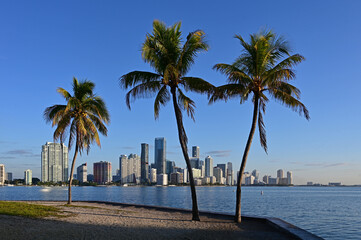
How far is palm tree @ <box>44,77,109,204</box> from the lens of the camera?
82.0 ft

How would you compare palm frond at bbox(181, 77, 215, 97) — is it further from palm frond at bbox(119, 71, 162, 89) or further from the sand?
the sand

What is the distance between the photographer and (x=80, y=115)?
25.7m

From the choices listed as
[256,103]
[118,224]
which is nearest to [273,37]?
[256,103]

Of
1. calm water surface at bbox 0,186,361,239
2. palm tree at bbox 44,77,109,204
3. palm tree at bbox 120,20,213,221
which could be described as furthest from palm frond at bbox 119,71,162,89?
calm water surface at bbox 0,186,361,239

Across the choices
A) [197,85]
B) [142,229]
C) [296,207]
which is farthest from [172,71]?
[296,207]

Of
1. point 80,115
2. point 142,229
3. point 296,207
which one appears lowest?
point 296,207

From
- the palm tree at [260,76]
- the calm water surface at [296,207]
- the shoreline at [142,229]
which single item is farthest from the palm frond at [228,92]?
the calm water surface at [296,207]

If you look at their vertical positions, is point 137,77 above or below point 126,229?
above

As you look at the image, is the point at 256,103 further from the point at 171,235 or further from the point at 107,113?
the point at 107,113

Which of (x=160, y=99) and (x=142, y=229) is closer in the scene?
(x=142, y=229)

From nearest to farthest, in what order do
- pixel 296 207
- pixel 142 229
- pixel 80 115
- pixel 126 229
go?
pixel 126 229, pixel 142 229, pixel 80 115, pixel 296 207

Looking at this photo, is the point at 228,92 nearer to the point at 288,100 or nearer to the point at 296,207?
the point at 288,100

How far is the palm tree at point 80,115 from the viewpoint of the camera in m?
25.0

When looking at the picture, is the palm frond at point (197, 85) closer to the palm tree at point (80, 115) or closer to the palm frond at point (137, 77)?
the palm frond at point (137, 77)
